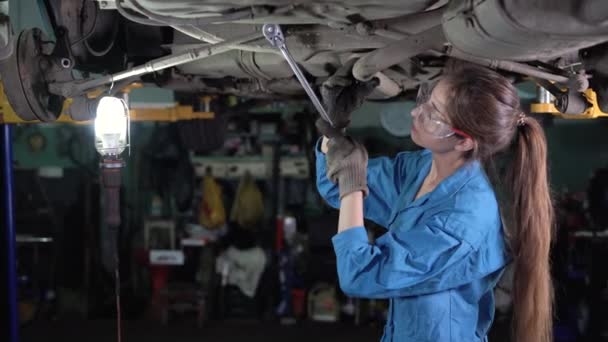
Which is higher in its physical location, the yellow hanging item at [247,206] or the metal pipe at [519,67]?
the metal pipe at [519,67]

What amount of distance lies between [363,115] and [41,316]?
11.7 ft

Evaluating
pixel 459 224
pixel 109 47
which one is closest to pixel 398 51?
pixel 459 224

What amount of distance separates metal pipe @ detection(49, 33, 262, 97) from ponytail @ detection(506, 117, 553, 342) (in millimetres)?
824

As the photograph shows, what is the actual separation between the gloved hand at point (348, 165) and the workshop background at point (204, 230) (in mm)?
3597

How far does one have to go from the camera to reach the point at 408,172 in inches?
76.2

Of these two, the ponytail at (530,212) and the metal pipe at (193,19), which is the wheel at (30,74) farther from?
the ponytail at (530,212)

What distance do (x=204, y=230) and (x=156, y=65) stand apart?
3.64 meters

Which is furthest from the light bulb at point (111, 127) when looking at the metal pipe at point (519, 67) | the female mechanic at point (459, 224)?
the metal pipe at point (519, 67)

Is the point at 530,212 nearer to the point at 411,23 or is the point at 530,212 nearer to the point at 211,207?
the point at 411,23

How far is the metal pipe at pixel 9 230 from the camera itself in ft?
11.3

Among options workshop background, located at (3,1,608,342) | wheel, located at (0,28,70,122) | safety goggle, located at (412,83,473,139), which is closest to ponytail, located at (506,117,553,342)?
safety goggle, located at (412,83,473,139)

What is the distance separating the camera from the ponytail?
1.60 meters

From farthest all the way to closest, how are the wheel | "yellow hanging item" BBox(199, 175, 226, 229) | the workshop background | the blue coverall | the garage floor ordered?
"yellow hanging item" BBox(199, 175, 226, 229)
the workshop background
the garage floor
the wheel
the blue coverall

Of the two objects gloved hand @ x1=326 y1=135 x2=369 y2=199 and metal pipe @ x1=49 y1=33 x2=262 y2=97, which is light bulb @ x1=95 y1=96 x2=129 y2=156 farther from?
gloved hand @ x1=326 y1=135 x2=369 y2=199
